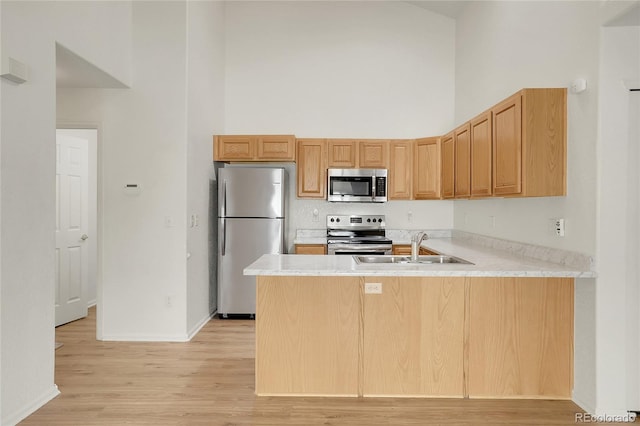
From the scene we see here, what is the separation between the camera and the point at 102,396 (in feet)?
9.14

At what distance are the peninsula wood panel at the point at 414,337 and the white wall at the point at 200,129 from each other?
2098 mm

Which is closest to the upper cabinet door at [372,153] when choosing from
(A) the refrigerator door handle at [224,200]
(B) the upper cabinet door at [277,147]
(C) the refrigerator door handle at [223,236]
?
(B) the upper cabinet door at [277,147]

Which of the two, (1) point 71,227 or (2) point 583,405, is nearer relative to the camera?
(2) point 583,405

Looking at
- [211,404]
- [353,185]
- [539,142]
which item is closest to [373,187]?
[353,185]

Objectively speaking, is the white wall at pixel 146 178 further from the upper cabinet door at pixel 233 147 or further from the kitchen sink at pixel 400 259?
the kitchen sink at pixel 400 259

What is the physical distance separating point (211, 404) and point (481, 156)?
110 inches

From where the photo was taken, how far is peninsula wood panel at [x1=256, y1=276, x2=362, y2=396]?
2.76 meters

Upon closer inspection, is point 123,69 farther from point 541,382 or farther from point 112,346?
point 541,382

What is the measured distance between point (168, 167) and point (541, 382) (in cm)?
350

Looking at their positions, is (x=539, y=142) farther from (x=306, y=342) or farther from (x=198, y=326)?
(x=198, y=326)

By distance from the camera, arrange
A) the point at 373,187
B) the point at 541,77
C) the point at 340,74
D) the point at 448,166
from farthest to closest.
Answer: the point at 340,74 < the point at 373,187 < the point at 448,166 < the point at 541,77

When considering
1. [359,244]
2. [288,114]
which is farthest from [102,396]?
[288,114]

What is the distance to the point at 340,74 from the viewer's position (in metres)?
5.52

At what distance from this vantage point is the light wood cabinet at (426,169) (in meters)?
4.93
